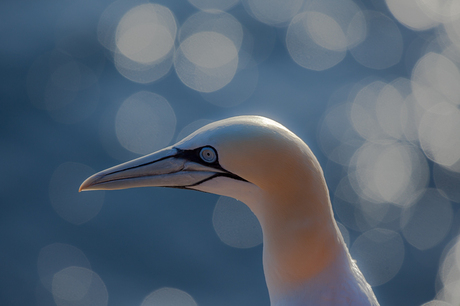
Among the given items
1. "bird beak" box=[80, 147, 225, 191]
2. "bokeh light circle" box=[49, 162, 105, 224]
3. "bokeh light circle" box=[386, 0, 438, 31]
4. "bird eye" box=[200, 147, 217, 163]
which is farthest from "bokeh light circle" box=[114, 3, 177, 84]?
"bird eye" box=[200, 147, 217, 163]

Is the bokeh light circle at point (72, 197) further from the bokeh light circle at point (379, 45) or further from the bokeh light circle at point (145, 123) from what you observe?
the bokeh light circle at point (379, 45)

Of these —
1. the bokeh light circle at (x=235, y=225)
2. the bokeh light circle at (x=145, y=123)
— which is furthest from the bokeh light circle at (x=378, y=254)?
the bokeh light circle at (x=145, y=123)

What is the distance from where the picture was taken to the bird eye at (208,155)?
2.55 m

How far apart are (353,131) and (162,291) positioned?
4.30m

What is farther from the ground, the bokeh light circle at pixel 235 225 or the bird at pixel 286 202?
the bird at pixel 286 202

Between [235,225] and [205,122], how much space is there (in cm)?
185

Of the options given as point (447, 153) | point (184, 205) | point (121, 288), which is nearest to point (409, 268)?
point (447, 153)

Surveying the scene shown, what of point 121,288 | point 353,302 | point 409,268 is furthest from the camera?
point 409,268

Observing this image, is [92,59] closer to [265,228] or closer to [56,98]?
[56,98]

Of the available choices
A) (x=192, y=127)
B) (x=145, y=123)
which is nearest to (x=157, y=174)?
(x=192, y=127)

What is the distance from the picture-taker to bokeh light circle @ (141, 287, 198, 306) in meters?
6.31

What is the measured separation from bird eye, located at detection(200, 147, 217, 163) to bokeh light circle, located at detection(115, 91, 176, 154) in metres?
5.19

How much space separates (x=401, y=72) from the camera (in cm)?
931

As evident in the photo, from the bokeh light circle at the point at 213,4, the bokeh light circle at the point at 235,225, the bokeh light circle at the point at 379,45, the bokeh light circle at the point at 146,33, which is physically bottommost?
the bokeh light circle at the point at 235,225
